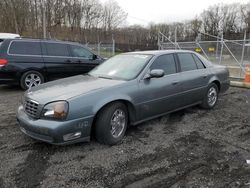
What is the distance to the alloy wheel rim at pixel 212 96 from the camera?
5624 millimetres

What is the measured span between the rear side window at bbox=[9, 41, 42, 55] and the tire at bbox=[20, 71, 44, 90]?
67cm

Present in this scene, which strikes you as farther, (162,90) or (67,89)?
(162,90)

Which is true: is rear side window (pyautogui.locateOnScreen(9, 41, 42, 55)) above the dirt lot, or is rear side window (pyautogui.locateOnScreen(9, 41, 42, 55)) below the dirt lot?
above

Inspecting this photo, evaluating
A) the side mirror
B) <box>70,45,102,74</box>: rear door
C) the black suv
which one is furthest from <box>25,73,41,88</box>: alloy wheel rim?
the side mirror

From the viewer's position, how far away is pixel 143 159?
10.6ft

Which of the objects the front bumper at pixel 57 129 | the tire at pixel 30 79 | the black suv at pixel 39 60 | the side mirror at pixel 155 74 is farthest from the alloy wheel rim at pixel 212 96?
the tire at pixel 30 79

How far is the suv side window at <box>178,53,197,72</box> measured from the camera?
4926 millimetres

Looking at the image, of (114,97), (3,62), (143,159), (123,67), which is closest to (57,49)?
(3,62)

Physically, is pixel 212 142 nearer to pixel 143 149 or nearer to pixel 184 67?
pixel 143 149

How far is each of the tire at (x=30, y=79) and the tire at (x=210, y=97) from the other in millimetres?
5428

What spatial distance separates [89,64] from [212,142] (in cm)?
610

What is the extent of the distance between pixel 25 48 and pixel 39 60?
1.87 feet

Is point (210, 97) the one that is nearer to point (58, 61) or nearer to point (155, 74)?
point (155, 74)

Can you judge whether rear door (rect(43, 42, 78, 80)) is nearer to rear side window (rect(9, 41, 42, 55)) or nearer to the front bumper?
rear side window (rect(9, 41, 42, 55))
